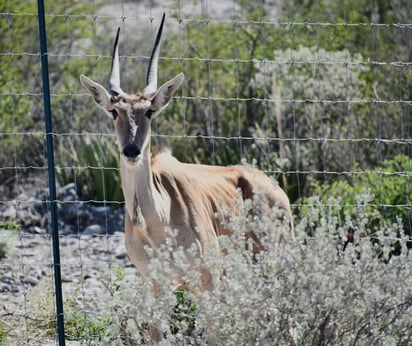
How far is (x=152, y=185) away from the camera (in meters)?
7.40

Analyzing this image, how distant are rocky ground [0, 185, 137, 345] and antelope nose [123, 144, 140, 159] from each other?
588mm

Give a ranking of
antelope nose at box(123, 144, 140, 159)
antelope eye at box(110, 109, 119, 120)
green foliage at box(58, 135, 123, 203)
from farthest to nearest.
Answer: green foliage at box(58, 135, 123, 203)
antelope eye at box(110, 109, 119, 120)
antelope nose at box(123, 144, 140, 159)

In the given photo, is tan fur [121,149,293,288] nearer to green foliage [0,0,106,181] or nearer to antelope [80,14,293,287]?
antelope [80,14,293,287]

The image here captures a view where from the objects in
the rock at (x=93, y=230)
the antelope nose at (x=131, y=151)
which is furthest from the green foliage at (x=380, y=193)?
the antelope nose at (x=131, y=151)

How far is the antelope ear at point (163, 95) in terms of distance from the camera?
7484 mm

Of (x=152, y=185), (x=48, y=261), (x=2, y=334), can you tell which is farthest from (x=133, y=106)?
(x=48, y=261)

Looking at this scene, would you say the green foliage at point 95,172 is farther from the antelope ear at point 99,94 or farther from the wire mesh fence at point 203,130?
the antelope ear at point 99,94

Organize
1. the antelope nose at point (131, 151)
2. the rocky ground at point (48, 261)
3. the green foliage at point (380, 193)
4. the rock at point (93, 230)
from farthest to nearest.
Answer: the rock at point (93, 230)
the green foliage at point (380, 193)
the rocky ground at point (48, 261)
the antelope nose at point (131, 151)

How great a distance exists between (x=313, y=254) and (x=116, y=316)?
0.96 metres

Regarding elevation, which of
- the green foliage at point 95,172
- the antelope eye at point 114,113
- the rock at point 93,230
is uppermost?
the antelope eye at point 114,113

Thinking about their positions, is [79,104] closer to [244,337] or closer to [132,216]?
[132,216]

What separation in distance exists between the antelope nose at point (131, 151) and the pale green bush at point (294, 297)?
1.53 meters

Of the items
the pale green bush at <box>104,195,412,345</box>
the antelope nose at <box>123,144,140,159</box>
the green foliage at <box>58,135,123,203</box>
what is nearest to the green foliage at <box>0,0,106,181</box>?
the green foliage at <box>58,135,123,203</box>

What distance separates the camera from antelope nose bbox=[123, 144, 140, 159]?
23.5ft
